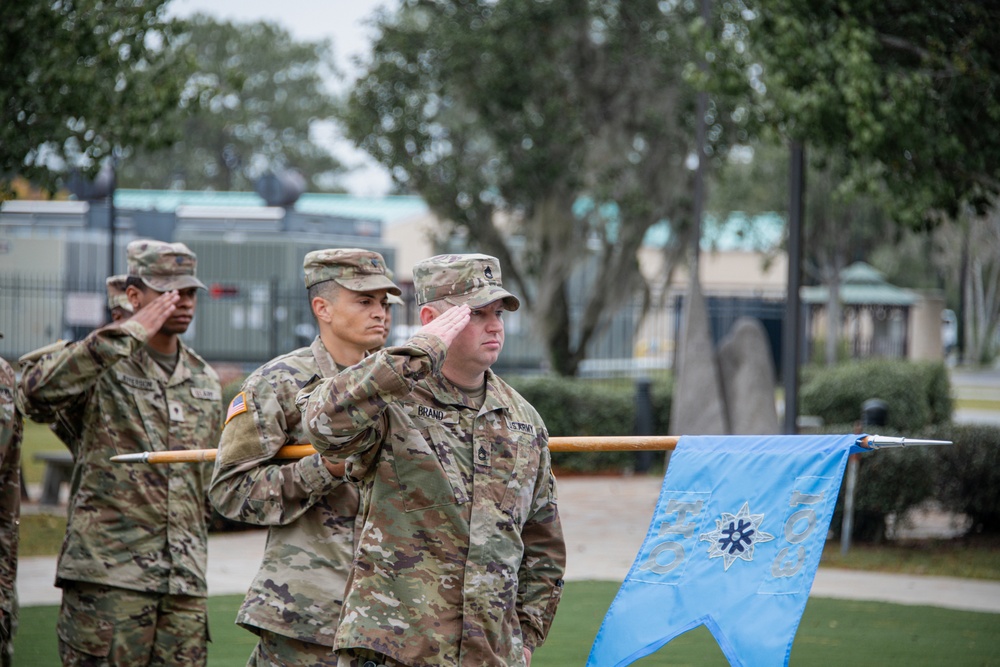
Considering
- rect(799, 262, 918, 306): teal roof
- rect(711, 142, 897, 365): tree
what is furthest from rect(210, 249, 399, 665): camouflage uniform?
rect(799, 262, 918, 306): teal roof

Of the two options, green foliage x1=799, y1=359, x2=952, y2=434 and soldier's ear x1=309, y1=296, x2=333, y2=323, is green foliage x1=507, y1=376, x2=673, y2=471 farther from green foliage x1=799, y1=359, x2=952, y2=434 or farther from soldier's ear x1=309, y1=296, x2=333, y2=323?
soldier's ear x1=309, y1=296, x2=333, y2=323

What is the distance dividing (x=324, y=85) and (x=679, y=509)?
58913mm

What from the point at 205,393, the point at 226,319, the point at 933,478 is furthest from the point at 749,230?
the point at 205,393

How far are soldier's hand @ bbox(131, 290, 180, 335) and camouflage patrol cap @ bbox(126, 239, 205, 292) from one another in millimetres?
136

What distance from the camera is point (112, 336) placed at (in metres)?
5.08

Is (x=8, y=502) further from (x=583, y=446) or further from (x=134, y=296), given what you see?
(x=583, y=446)

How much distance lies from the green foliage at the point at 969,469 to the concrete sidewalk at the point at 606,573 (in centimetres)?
116

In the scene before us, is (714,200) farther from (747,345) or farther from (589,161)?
(747,345)

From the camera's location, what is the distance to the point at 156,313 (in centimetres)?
528

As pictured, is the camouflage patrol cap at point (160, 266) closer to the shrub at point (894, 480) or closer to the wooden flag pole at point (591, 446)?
the wooden flag pole at point (591, 446)

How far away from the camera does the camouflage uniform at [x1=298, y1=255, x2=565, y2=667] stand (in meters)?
3.30

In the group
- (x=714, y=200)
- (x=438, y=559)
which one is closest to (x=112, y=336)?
(x=438, y=559)

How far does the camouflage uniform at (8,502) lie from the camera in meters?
4.91

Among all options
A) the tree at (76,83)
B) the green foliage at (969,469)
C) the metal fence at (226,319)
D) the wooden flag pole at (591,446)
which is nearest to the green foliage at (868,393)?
the green foliage at (969,469)
